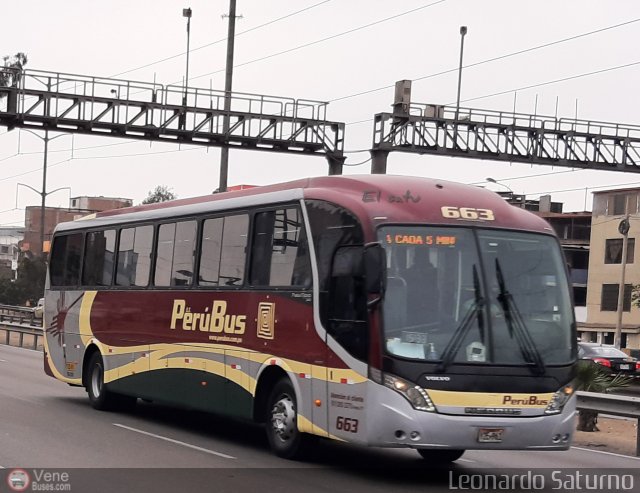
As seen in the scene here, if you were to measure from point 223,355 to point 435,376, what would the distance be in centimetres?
417

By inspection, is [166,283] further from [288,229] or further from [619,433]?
[619,433]

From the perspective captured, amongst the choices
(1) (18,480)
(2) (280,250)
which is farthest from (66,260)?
(1) (18,480)

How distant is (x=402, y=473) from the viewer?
1273 centimetres

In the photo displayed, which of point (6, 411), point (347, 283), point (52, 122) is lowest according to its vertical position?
point (6, 411)

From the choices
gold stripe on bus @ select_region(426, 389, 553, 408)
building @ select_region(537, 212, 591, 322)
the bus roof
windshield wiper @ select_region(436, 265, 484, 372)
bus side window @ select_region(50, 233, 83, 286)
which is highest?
building @ select_region(537, 212, 591, 322)

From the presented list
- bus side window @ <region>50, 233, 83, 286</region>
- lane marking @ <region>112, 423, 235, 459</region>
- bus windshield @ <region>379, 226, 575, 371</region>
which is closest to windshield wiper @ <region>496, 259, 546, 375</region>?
bus windshield @ <region>379, 226, 575, 371</region>

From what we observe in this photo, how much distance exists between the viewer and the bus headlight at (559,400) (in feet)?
39.6

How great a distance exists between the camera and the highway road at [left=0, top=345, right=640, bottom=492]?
1148cm

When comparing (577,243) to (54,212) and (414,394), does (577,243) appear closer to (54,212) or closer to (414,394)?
(54,212)

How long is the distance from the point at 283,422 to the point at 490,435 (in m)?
2.75

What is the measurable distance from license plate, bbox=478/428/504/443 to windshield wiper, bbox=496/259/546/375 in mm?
773

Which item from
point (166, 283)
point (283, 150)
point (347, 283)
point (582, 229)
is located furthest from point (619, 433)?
point (582, 229)

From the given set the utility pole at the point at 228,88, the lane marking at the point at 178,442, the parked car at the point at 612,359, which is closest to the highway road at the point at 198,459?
the lane marking at the point at 178,442

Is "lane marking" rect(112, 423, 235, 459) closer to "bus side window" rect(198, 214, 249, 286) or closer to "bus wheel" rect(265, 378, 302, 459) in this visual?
"bus wheel" rect(265, 378, 302, 459)
